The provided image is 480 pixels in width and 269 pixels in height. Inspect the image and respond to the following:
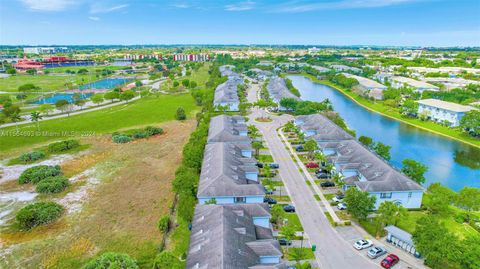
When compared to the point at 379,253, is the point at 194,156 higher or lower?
higher

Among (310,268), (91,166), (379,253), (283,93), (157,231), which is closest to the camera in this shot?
(310,268)

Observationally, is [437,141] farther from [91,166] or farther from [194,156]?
[91,166]

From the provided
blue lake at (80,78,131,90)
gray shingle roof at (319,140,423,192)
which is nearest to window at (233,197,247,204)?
gray shingle roof at (319,140,423,192)

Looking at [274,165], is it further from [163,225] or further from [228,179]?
[163,225]

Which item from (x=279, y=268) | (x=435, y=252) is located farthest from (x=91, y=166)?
(x=435, y=252)

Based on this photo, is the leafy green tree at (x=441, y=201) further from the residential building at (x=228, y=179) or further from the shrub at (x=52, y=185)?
the shrub at (x=52, y=185)

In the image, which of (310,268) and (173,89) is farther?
(173,89)

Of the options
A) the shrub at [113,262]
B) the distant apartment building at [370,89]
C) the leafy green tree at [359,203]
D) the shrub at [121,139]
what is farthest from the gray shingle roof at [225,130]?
the distant apartment building at [370,89]
